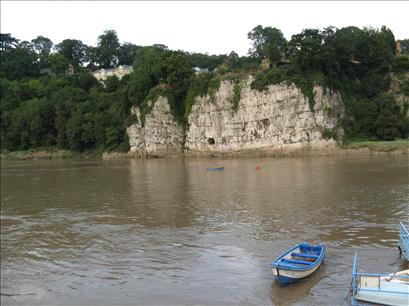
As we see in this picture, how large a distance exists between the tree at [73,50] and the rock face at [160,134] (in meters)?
61.8

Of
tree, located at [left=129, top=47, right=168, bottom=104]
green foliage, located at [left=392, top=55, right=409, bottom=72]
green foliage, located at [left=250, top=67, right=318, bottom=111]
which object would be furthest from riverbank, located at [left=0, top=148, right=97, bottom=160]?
green foliage, located at [left=392, top=55, right=409, bottom=72]

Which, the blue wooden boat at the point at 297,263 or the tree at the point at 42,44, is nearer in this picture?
the blue wooden boat at the point at 297,263

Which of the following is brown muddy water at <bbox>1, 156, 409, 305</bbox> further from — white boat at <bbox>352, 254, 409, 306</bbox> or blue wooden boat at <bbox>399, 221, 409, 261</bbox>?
white boat at <bbox>352, 254, 409, 306</bbox>

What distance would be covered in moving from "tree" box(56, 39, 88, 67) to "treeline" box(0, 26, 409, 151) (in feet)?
41.6

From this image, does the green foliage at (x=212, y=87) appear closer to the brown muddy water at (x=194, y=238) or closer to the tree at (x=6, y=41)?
the brown muddy water at (x=194, y=238)

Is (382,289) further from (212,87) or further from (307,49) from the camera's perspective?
(212,87)

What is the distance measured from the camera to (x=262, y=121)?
221ft

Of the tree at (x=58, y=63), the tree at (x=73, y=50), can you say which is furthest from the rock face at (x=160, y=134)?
the tree at (x=73, y=50)

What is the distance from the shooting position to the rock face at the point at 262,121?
6247cm

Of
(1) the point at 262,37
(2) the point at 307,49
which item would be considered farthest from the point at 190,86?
(1) the point at 262,37

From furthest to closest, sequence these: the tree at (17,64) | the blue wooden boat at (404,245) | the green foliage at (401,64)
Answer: the tree at (17,64)
the green foliage at (401,64)
the blue wooden boat at (404,245)

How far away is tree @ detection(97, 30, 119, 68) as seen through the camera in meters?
128

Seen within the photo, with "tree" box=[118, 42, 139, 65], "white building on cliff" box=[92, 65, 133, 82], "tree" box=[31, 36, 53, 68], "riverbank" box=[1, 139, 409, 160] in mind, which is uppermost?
"tree" box=[31, 36, 53, 68]

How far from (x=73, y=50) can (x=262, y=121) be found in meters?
81.4
